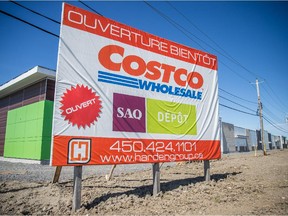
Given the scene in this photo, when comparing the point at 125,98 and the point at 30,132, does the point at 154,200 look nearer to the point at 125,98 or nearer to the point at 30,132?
the point at 125,98

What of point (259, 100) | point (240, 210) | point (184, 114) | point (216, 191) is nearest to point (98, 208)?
point (240, 210)

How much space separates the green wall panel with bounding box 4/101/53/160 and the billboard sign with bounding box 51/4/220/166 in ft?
52.1

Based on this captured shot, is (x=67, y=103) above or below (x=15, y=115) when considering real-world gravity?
below

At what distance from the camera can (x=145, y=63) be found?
715 cm

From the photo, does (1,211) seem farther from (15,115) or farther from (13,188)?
(15,115)

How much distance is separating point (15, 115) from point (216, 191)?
24491 millimetres

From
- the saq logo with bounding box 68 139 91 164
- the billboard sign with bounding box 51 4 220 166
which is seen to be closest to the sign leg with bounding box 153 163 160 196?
the billboard sign with bounding box 51 4 220 166

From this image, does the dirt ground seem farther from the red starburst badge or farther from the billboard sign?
the red starburst badge

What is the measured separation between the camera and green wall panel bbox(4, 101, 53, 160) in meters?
19.5

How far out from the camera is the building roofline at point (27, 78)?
19.8 m

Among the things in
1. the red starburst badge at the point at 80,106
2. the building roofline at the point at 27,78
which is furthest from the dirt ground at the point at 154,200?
the building roofline at the point at 27,78

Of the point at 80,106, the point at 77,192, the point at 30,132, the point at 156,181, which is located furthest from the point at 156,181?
the point at 30,132

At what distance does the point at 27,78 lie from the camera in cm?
2097

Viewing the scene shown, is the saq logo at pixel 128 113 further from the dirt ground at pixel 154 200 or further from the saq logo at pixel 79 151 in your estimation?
the dirt ground at pixel 154 200
